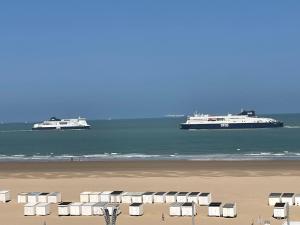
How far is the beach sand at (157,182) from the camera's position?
37.8 meters

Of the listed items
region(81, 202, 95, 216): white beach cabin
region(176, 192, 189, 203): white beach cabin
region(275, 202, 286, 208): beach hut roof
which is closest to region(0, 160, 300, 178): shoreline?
region(176, 192, 189, 203): white beach cabin

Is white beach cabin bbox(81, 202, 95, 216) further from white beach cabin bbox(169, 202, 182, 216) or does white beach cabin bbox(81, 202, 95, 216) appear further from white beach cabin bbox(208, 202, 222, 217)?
white beach cabin bbox(208, 202, 222, 217)

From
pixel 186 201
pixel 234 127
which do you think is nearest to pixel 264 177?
pixel 186 201

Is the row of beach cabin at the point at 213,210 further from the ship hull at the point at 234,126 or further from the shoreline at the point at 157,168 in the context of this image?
the ship hull at the point at 234,126

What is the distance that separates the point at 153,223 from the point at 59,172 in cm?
3229

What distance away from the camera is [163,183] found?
54406 mm

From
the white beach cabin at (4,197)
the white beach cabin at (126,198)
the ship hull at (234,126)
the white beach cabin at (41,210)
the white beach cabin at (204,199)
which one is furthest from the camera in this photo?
the ship hull at (234,126)

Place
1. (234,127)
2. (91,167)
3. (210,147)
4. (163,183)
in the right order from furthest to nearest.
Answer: (234,127) < (210,147) < (91,167) < (163,183)

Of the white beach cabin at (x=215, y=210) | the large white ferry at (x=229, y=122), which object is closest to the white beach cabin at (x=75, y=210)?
the white beach cabin at (x=215, y=210)

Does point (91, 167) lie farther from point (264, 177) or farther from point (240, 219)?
point (240, 219)

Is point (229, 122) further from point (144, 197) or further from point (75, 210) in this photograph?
point (75, 210)

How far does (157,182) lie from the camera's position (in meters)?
55.0

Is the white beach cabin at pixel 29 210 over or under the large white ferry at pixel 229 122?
under

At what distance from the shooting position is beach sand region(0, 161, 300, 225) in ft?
124
